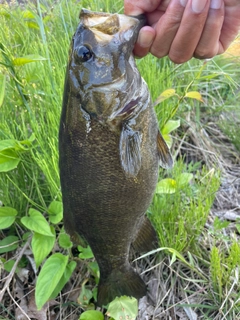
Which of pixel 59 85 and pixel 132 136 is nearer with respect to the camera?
pixel 132 136

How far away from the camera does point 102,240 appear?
1.77 m

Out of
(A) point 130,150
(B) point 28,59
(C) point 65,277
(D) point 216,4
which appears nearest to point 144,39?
(D) point 216,4

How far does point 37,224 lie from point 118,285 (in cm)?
50

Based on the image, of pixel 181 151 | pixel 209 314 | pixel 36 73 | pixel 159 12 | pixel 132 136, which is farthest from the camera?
pixel 181 151

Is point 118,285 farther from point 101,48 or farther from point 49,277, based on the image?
point 101,48

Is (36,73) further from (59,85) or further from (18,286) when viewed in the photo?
(18,286)

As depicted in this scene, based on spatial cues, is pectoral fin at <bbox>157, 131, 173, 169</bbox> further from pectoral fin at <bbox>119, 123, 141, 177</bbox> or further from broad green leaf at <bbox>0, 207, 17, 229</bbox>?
broad green leaf at <bbox>0, 207, 17, 229</bbox>

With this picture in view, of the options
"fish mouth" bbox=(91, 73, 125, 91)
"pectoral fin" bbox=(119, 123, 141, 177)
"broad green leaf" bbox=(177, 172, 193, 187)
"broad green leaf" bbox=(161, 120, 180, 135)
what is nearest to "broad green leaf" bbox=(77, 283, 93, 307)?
"broad green leaf" bbox=(177, 172, 193, 187)

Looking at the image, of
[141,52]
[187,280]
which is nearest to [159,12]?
[141,52]

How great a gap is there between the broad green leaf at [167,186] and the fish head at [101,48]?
873 mm

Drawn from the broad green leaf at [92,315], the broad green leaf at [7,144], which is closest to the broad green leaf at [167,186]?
the broad green leaf at [92,315]

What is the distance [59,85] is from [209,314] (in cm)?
152

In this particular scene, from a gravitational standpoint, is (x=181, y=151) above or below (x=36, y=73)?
below

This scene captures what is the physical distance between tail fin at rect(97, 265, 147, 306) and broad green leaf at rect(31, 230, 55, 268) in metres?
0.30
